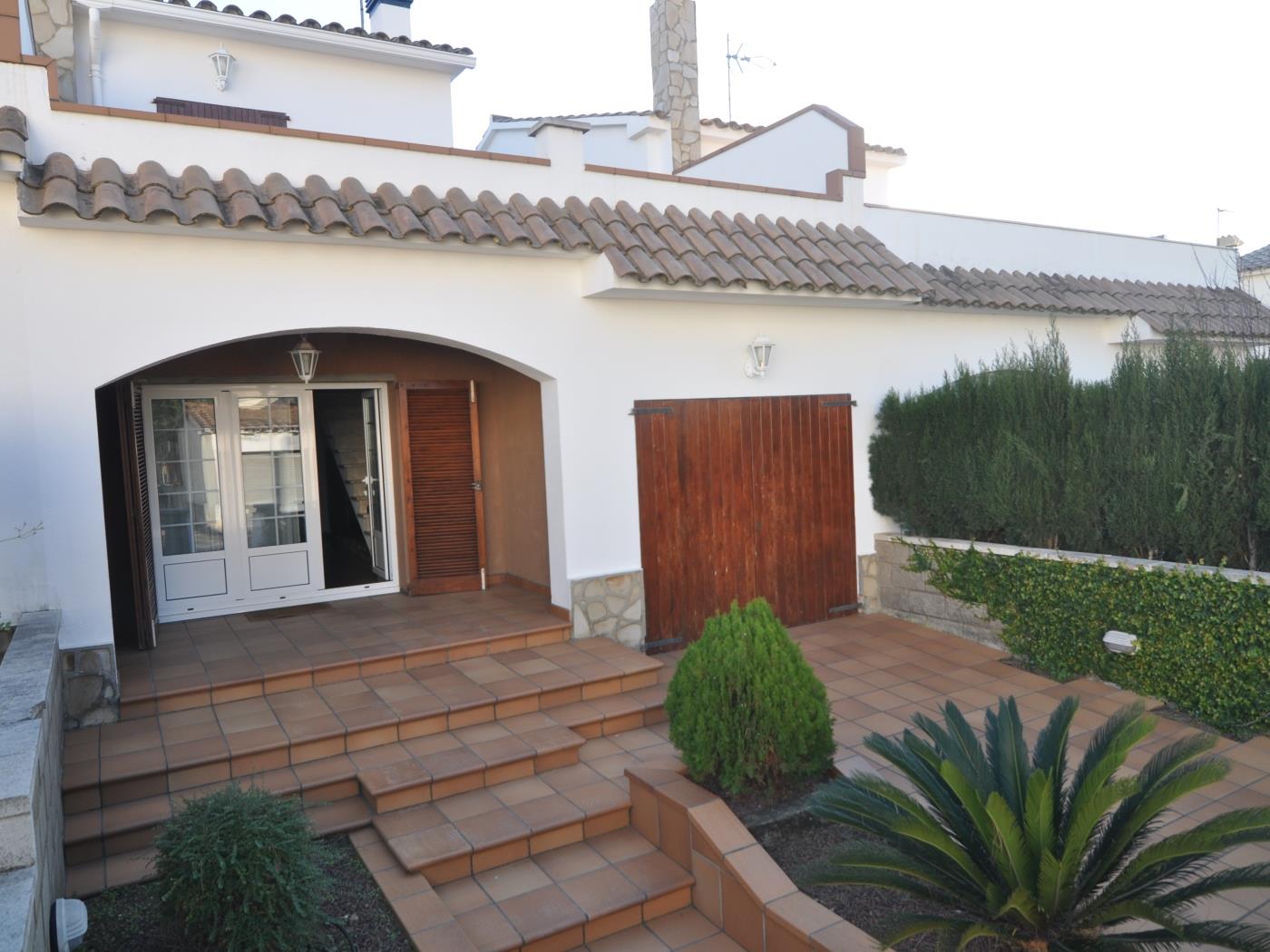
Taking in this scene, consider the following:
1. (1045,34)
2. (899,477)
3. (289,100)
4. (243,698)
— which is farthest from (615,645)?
(1045,34)

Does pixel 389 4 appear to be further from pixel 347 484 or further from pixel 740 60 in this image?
pixel 740 60

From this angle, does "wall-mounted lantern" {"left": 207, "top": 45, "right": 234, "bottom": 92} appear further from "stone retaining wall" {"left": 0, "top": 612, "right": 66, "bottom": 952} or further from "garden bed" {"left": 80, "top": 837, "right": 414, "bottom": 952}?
"garden bed" {"left": 80, "top": 837, "right": 414, "bottom": 952}

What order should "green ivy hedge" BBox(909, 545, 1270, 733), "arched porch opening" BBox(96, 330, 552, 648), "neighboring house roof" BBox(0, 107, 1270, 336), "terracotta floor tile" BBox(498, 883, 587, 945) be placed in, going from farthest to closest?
"arched porch opening" BBox(96, 330, 552, 648), "green ivy hedge" BBox(909, 545, 1270, 733), "neighboring house roof" BBox(0, 107, 1270, 336), "terracotta floor tile" BBox(498, 883, 587, 945)

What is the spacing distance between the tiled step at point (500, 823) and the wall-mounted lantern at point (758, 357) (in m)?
4.68

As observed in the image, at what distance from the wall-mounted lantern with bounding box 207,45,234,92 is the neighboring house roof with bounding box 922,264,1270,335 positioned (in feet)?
30.7

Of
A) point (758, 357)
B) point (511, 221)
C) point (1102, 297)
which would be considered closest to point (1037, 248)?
point (1102, 297)

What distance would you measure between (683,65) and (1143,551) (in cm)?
1196

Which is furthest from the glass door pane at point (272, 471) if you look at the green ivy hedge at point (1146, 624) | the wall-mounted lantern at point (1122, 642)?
the wall-mounted lantern at point (1122, 642)

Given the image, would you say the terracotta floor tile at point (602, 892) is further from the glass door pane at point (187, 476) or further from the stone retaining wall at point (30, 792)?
the glass door pane at point (187, 476)

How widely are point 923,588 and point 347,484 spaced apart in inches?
288

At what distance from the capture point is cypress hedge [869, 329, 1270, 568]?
6.96 meters

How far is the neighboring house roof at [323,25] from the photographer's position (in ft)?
36.4

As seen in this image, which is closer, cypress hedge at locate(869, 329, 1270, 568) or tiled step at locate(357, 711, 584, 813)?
tiled step at locate(357, 711, 584, 813)

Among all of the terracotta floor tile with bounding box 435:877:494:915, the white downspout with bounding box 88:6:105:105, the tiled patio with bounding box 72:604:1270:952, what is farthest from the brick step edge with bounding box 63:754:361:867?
the white downspout with bounding box 88:6:105:105
